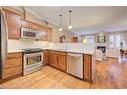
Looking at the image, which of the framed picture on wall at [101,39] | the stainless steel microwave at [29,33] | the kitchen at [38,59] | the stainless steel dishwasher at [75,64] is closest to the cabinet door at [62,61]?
the kitchen at [38,59]

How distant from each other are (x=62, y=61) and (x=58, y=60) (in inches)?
10.4

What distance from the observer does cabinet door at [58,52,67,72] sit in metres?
3.44

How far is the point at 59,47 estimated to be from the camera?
454 centimetres

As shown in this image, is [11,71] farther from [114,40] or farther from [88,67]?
[114,40]

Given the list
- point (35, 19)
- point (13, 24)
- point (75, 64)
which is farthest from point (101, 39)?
point (13, 24)

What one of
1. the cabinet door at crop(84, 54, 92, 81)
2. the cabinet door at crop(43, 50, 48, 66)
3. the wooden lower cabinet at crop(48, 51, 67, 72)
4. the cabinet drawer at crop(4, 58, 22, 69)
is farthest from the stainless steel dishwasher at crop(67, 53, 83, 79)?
the cabinet drawer at crop(4, 58, 22, 69)

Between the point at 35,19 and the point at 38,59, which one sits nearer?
the point at 38,59

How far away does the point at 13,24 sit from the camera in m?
2.97

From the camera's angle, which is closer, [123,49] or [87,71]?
[87,71]

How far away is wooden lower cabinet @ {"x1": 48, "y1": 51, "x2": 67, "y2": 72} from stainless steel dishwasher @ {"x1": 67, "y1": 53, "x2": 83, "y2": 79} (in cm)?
24

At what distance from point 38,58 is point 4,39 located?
2485 millimetres
